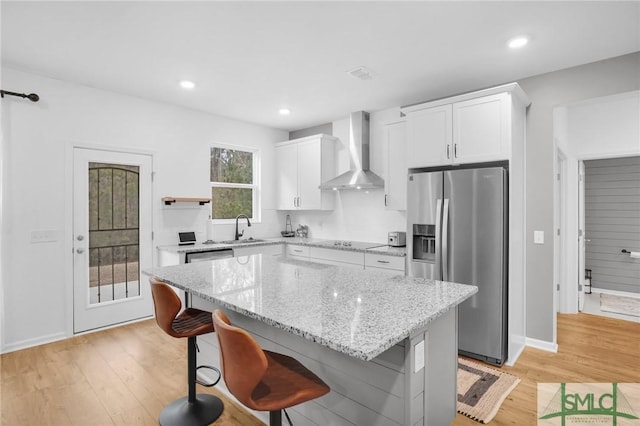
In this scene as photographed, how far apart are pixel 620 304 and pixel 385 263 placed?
3.75m

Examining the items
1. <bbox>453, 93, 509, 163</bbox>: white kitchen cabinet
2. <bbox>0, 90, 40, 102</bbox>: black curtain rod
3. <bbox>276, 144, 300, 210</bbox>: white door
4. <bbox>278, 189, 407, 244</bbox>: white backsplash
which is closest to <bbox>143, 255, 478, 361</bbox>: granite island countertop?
<bbox>453, 93, 509, 163</bbox>: white kitchen cabinet

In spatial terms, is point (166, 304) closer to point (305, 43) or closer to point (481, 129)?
point (305, 43)

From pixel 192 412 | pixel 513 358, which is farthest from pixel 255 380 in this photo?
pixel 513 358

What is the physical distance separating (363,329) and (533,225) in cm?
285

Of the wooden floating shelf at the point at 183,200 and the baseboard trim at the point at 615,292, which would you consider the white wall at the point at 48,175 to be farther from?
the baseboard trim at the point at 615,292

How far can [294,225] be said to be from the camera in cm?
582

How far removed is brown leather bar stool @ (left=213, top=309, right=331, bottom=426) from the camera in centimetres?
120

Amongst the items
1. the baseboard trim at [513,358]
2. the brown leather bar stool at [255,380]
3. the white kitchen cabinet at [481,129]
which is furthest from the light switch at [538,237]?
the brown leather bar stool at [255,380]

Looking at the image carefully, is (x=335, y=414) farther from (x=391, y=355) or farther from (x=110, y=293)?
(x=110, y=293)

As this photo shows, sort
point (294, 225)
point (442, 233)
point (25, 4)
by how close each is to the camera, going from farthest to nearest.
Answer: point (294, 225), point (442, 233), point (25, 4)

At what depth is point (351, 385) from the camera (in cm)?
157

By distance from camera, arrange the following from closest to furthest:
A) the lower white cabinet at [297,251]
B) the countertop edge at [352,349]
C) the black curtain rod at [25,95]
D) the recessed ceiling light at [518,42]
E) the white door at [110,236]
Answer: the countertop edge at [352,349] < the recessed ceiling light at [518,42] < the black curtain rod at [25,95] < the white door at [110,236] < the lower white cabinet at [297,251]

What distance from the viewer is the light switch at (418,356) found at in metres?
1.44

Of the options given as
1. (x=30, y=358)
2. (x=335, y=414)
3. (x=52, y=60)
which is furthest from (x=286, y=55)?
(x=30, y=358)
